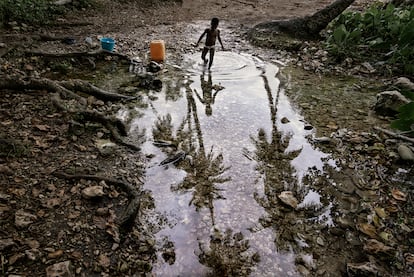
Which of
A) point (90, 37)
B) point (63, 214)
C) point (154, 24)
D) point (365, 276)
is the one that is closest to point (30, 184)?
point (63, 214)

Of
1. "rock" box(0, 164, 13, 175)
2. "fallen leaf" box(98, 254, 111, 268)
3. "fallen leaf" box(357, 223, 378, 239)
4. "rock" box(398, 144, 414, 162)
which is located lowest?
"fallen leaf" box(98, 254, 111, 268)

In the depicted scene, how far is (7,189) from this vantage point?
3557mm

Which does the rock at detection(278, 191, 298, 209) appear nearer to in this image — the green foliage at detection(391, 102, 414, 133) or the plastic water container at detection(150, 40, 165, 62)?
the green foliage at detection(391, 102, 414, 133)

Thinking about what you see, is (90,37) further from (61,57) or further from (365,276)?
(365,276)

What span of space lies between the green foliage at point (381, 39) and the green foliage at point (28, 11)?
798 cm

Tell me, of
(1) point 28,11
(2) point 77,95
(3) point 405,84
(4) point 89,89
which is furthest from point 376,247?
(1) point 28,11

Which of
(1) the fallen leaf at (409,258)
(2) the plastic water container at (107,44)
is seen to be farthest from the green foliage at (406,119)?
(2) the plastic water container at (107,44)

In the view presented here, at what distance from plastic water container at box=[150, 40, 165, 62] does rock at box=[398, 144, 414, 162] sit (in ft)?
17.8

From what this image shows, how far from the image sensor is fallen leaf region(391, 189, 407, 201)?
4121 millimetres

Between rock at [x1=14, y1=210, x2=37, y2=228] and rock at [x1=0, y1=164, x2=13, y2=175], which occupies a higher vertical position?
rock at [x1=0, y1=164, x2=13, y2=175]

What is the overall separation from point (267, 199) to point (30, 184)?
8.83ft

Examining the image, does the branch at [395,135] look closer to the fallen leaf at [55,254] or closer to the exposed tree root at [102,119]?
the exposed tree root at [102,119]

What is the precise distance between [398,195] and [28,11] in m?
9.89

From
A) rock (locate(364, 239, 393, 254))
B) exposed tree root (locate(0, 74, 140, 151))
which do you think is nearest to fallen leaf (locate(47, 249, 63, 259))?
exposed tree root (locate(0, 74, 140, 151))
